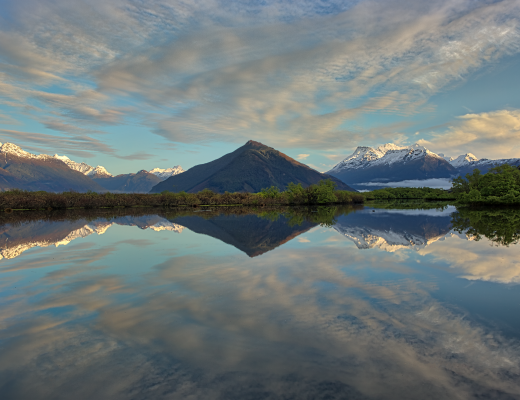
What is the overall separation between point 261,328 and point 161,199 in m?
90.0

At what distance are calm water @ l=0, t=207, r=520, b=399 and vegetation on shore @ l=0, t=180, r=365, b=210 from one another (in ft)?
231

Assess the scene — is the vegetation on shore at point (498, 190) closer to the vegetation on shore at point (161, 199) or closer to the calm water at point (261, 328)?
the vegetation on shore at point (161, 199)

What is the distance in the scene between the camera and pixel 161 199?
307 feet

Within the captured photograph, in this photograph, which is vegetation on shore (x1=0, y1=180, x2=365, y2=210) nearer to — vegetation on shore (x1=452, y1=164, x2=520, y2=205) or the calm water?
vegetation on shore (x1=452, y1=164, x2=520, y2=205)

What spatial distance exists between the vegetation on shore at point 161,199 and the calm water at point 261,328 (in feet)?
231

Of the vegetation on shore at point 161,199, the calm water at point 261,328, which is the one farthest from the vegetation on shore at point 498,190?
the calm water at point 261,328

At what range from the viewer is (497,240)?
2523 cm

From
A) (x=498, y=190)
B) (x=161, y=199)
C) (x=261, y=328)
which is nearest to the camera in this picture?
(x=261, y=328)

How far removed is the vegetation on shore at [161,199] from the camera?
250 ft

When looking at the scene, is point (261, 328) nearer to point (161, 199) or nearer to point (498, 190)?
point (498, 190)

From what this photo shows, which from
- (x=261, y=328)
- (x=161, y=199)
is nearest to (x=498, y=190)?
(x=261, y=328)

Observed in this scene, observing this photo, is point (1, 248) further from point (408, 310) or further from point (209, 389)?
point (408, 310)

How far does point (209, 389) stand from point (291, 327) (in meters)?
3.40

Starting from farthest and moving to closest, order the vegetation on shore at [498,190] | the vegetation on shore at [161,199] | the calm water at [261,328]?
the vegetation on shore at [161,199] → the vegetation on shore at [498,190] → the calm water at [261,328]
